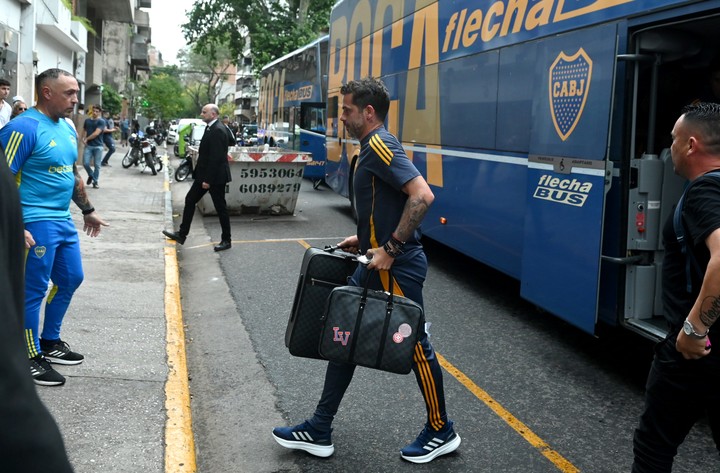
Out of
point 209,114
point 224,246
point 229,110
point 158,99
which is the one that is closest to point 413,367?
point 224,246

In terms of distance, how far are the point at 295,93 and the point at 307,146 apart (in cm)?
292

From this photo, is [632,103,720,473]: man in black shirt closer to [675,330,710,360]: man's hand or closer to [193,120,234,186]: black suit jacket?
[675,330,710,360]: man's hand

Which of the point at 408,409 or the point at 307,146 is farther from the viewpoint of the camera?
the point at 307,146

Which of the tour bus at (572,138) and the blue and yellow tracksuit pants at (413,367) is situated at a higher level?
the tour bus at (572,138)

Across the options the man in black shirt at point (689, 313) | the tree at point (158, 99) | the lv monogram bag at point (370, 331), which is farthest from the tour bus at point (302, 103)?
the tree at point (158, 99)

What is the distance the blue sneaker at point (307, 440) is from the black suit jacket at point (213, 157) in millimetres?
6642

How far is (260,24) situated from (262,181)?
29.6m

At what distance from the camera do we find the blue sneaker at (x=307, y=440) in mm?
4137

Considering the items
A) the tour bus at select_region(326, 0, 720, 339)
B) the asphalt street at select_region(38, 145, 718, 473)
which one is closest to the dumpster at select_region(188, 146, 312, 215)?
the asphalt street at select_region(38, 145, 718, 473)

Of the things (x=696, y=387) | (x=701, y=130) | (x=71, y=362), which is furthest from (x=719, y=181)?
(x=71, y=362)

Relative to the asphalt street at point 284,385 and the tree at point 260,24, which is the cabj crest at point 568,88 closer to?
the asphalt street at point 284,385

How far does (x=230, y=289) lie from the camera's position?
830cm

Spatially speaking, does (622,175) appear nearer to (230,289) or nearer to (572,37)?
(572,37)

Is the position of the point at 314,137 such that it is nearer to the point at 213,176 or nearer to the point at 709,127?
the point at 213,176
